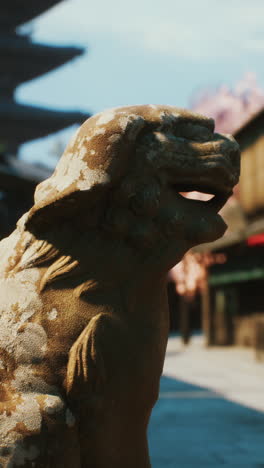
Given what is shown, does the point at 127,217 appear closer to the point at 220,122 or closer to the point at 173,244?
the point at 173,244

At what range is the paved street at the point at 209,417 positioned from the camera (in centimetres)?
459

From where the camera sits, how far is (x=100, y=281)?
2008 millimetres

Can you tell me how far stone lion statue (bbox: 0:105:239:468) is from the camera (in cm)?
190

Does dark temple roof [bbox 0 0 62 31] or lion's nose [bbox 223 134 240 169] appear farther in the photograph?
dark temple roof [bbox 0 0 62 31]

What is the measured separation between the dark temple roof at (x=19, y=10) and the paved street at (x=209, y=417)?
15113 millimetres

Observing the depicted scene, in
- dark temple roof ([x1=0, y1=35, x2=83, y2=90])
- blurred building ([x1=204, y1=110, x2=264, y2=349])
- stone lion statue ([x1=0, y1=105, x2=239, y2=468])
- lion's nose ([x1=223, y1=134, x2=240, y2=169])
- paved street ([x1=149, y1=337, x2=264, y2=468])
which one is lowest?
paved street ([x1=149, y1=337, x2=264, y2=468])

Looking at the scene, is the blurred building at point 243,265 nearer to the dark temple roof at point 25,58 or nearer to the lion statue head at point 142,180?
the lion statue head at point 142,180

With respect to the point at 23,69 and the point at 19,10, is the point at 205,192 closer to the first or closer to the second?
the point at 19,10

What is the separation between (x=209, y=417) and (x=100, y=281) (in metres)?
4.30

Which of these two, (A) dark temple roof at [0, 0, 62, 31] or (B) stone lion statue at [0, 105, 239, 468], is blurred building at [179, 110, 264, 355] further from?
(A) dark temple roof at [0, 0, 62, 31]

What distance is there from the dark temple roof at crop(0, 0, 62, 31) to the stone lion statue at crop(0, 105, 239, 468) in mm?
20959

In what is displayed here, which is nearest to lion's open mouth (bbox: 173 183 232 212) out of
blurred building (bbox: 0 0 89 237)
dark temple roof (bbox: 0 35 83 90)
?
blurred building (bbox: 0 0 89 237)

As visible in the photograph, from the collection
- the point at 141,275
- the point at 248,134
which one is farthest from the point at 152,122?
the point at 248,134

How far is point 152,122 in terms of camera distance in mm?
2102
